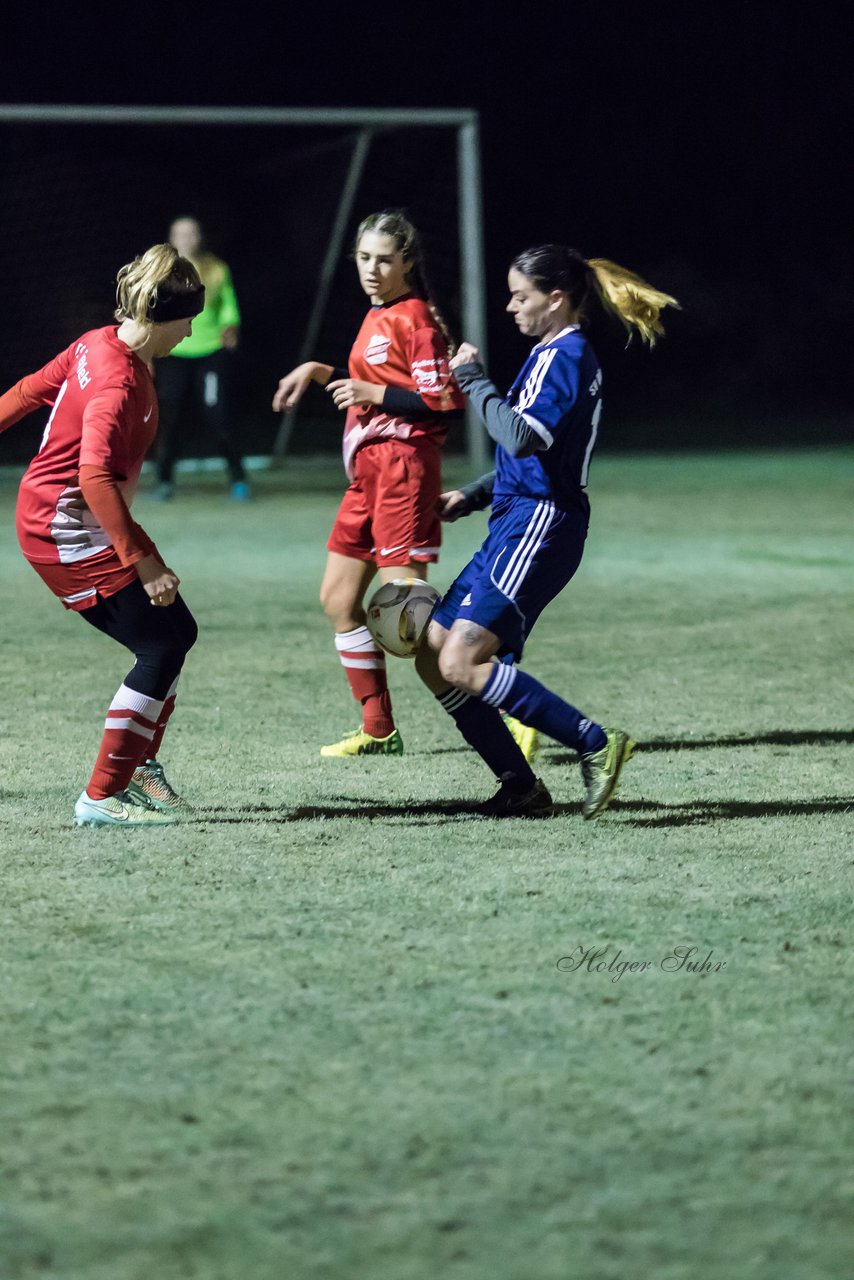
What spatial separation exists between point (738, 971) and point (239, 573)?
7.10 metres

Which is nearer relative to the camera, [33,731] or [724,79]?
[33,731]

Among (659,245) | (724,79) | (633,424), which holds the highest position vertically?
(724,79)

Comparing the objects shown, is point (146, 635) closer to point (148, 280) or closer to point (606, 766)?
point (148, 280)

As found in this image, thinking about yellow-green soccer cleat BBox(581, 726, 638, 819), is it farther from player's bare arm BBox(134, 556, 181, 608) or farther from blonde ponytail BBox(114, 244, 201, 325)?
blonde ponytail BBox(114, 244, 201, 325)

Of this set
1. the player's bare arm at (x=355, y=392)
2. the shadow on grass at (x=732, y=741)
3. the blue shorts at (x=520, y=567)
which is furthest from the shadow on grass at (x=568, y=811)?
the player's bare arm at (x=355, y=392)

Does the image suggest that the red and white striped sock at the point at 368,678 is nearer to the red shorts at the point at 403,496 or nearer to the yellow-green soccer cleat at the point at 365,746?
the yellow-green soccer cleat at the point at 365,746

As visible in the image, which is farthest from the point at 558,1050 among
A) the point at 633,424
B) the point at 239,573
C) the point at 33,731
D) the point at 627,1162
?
the point at 633,424

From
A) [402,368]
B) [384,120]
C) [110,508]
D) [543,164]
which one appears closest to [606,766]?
[110,508]

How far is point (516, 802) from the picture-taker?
5.02 m

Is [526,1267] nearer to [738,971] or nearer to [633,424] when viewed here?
[738,971]

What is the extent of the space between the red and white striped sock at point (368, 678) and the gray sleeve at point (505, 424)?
141 centimetres

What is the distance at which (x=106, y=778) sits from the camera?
15.9ft

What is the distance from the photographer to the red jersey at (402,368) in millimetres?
5738

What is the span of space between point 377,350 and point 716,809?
1.86m
